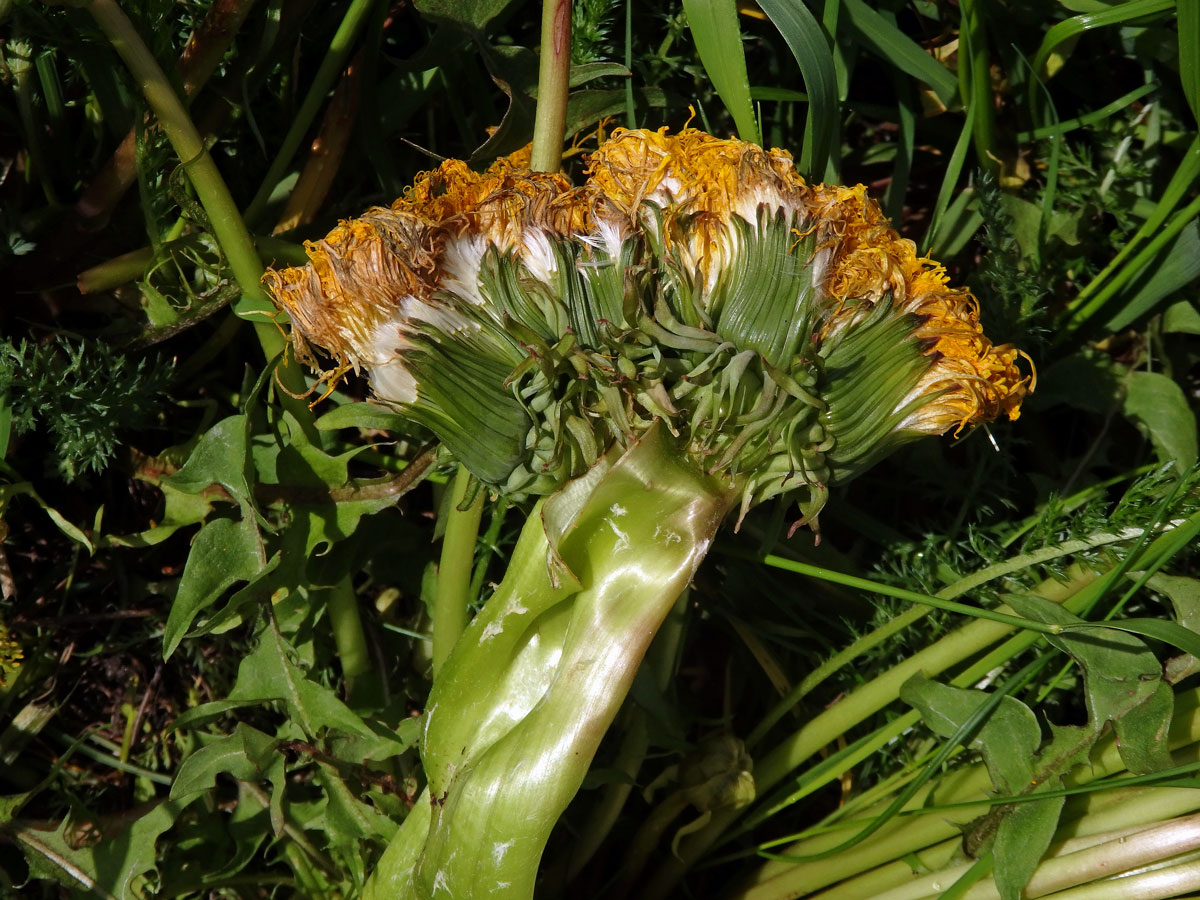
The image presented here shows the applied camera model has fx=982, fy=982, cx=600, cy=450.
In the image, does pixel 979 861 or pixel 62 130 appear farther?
pixel 62 130

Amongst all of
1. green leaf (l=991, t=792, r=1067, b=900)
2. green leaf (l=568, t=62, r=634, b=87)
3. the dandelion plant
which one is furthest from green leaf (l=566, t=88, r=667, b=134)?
green leaf (l=991, t=792, r=1067, b=900)

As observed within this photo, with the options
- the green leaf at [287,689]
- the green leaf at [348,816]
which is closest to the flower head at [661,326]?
the green leaf at [287,689]

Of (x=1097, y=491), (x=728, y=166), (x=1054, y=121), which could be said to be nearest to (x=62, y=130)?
(x=728, y=166)

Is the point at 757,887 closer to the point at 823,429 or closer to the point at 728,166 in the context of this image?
the point at 823,429

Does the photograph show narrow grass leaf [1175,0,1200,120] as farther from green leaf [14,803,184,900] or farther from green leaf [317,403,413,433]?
green leaf [14,803,184,900]

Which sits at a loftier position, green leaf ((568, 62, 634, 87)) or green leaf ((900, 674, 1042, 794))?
green leaf ((568, 62, 634, 87))

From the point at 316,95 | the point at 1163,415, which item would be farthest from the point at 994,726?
the point at 316,95

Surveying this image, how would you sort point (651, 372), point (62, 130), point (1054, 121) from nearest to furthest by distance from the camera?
point (651, 372) → point (62, 130) → point (1054, 121)
